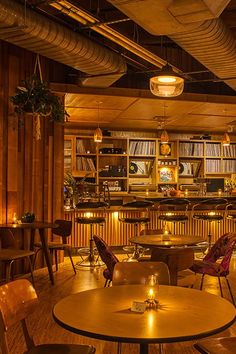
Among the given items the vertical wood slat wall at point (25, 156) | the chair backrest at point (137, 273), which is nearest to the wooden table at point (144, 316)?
the chair backrest at point (137, 273)

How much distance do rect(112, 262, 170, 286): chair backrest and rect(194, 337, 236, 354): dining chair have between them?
0.60 m

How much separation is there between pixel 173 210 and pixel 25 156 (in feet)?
9.36

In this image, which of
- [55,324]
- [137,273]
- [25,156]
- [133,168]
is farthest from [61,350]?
[133,168]

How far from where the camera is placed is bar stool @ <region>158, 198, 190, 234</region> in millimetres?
7234

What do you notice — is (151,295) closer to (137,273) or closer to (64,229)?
(137,273)

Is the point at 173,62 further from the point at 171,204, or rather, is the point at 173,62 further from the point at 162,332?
the point at 162,332

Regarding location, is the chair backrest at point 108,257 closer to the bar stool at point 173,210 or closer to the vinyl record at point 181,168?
the bar stool at point 173,210

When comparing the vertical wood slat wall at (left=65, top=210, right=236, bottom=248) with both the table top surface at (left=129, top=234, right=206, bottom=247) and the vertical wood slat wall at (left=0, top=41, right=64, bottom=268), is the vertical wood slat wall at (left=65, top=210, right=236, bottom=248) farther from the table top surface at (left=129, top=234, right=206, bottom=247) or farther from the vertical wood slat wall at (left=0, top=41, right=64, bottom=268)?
the table top surface at (left=129, top=234, right=206, bottom=247)

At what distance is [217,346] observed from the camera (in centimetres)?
250

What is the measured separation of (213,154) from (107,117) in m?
3.35

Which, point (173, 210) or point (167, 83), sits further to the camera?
point (173, 210)

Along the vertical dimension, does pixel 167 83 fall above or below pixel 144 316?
above

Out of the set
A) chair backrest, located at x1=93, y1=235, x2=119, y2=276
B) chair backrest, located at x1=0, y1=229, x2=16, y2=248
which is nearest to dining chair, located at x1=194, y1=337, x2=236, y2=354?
chair backrest, located at x1=93, y1=235, x2=119, y2=276

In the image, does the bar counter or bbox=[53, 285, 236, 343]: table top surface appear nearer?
bbox=[53, 285, 236, 343]: table top surface
